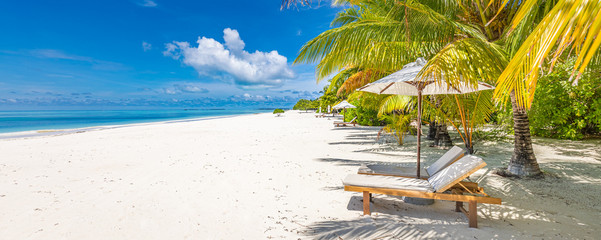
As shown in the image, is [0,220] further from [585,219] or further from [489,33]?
[489,33]

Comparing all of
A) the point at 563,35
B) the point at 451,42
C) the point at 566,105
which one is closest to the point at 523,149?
the point at 451,42

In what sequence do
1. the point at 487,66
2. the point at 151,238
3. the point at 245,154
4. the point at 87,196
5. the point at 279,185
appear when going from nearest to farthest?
the point at 151,238 → the point at 487,66 → the point at 87,196 → the point at 279,185 → the point at 245,154

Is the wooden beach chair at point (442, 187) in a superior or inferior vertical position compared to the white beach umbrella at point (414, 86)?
inferior

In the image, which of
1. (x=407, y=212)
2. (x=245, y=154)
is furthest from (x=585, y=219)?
(x=245, y=154)

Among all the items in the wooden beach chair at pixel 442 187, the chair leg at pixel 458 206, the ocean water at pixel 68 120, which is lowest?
the ocean water at pixel 68 120

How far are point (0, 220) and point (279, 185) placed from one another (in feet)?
12.0

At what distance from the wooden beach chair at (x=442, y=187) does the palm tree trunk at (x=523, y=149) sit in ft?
7.85

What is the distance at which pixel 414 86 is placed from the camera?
4.07 metres

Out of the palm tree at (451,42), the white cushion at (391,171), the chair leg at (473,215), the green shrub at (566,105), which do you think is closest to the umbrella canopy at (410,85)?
the palm tree at (451,42)

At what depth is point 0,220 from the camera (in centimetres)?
326

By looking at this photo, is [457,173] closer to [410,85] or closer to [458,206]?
[458,206]

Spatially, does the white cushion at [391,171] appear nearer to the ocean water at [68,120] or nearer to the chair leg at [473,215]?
the chair leg at [473,215]

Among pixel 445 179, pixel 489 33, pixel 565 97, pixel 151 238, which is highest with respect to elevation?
pixel 489 33

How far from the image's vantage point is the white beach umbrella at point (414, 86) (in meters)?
3.59
